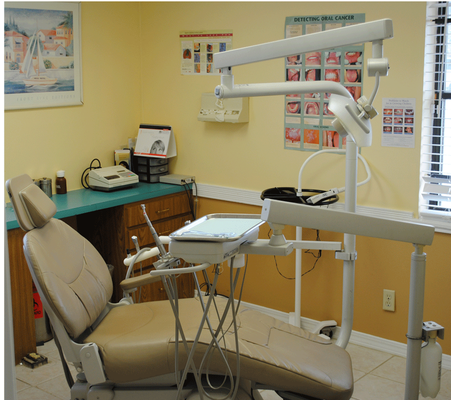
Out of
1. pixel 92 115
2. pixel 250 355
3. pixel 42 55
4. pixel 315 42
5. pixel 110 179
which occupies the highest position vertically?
pixel 42 55

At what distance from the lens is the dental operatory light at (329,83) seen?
1500 millimetres

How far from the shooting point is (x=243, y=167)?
3.52 m

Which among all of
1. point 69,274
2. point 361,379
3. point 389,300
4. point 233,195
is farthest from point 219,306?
point 233,195

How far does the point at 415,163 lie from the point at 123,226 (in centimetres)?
183

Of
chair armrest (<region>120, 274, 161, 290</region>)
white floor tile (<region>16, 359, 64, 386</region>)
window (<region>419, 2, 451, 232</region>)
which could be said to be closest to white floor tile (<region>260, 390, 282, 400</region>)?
chair armrest (<region>120, 274, 161, 290</region>)

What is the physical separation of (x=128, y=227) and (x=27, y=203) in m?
1.33

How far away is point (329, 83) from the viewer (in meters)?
1.67

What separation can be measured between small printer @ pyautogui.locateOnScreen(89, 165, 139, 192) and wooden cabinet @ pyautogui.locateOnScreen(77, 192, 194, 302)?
0.55 feet

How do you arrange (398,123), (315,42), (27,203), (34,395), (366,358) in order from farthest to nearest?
(366,358), (398,123), (34,395), (27,203), (315,42)

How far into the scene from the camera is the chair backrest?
6.35 feet

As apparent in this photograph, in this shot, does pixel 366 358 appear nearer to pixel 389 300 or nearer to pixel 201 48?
pixel 389 300

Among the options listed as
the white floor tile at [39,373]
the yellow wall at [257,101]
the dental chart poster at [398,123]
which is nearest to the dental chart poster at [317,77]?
the yellow wall at [257,101]

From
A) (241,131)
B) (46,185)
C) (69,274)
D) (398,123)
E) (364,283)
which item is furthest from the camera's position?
(241,131)

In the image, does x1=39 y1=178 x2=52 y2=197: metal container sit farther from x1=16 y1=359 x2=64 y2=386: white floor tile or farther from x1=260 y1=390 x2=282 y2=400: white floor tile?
x1=260 y1=390 x2=282 y2=400: white floor tile
